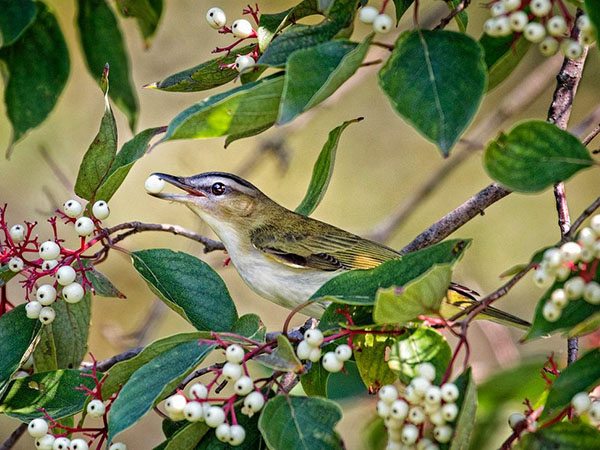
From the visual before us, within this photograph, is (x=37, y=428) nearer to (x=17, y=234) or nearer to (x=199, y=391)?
(x=199, y=391)

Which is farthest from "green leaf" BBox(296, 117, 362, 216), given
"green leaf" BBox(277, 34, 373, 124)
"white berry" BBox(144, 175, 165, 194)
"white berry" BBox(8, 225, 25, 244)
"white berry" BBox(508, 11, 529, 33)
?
"white berry" BBox(8, 225, 25, 244)

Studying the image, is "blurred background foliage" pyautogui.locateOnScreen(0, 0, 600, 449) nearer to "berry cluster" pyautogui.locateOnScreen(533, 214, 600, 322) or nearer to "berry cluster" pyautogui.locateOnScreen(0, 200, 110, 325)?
"berry cluster" pyautogui.locateOnScreen(0, 200, 110, 325)

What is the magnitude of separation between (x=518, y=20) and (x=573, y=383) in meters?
0.76

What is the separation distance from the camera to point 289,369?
1.79 metres

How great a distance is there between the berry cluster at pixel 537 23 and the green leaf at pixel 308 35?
343 mm

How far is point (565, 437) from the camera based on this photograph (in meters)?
1.69

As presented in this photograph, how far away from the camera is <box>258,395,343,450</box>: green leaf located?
71.3 inches

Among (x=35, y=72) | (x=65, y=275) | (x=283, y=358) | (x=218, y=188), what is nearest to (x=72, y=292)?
(x=65, y=275)

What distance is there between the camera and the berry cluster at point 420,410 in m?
1.69

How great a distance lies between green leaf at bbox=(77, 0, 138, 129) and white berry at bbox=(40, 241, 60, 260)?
4.17 ft

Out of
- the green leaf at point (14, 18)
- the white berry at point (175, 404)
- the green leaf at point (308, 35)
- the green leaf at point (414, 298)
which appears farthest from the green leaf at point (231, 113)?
the green leaf at point (14, 18)

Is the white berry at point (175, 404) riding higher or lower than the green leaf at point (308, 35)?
lower

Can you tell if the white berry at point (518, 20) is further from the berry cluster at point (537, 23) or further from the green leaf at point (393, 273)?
the green leaf at point (393, 273)

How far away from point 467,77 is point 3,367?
152 cm
